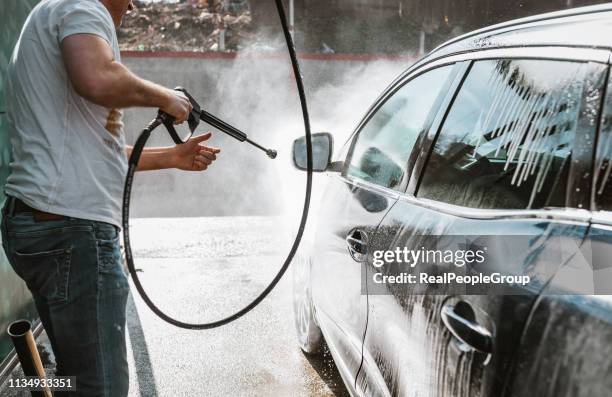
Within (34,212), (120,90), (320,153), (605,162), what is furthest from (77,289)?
(320,153)

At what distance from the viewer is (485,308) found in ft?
4.58

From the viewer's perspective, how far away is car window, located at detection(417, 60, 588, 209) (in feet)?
4.84

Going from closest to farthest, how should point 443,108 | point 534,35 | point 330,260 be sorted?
1. point 534,35
2. point 443,108
3. point 330,260

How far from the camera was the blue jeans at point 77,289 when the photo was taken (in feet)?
5.88

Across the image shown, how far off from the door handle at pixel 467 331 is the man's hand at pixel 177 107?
1090 mm

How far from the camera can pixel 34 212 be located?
1.84 metres

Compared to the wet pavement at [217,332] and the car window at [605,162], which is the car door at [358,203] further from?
the car window at [605,162]

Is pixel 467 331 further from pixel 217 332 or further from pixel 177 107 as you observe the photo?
pixel 217 332

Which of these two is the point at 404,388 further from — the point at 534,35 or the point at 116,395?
the point at 534,35

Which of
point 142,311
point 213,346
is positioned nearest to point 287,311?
point 213,346

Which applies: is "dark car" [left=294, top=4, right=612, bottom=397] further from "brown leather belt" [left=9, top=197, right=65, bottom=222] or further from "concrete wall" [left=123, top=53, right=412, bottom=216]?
"concrete wall" [left=123, top=53, right=412, bottom=216]

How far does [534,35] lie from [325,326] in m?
1.89

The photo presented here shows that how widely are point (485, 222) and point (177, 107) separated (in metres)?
1.09

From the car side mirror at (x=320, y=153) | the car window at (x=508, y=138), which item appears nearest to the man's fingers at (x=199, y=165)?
the car window at (x=508, y=138)
